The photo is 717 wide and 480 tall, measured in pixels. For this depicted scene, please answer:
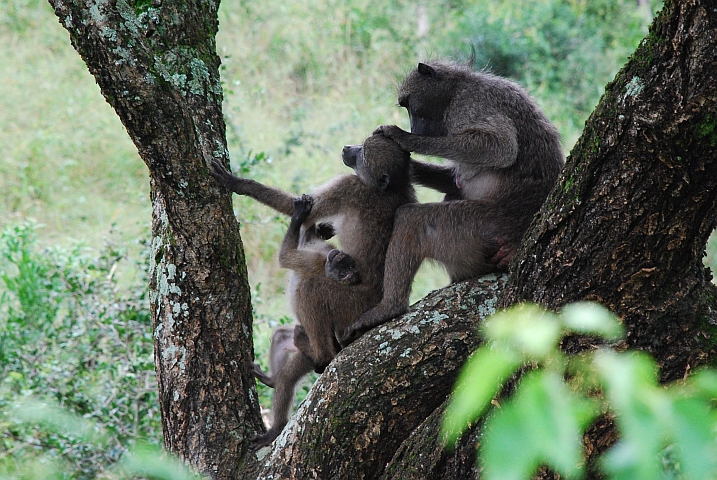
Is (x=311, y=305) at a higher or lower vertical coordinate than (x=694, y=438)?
higher

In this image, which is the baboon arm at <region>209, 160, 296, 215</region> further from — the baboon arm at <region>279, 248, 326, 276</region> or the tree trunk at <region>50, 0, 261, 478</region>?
the baboon arm at <region>279, 248, 326, 276</region>

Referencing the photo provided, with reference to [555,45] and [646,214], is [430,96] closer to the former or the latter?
[646,214]

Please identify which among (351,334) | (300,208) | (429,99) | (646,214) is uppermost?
(429,99)

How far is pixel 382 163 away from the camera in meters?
4.05

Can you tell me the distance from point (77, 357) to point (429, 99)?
3.20 metres

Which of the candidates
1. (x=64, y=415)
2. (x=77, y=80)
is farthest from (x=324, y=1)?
(x=64, y=415)

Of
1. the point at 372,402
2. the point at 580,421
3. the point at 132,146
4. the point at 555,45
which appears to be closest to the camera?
the point at 580,421

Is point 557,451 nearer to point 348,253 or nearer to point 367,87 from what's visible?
point 348,253

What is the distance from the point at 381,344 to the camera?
3271 millimetres

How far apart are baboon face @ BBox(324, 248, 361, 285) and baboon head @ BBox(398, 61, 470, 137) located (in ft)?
2.73

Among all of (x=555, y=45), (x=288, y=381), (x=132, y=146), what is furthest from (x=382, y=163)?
(x=555, y=45)

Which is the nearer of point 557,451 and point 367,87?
point 557,451

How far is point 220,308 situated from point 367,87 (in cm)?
708

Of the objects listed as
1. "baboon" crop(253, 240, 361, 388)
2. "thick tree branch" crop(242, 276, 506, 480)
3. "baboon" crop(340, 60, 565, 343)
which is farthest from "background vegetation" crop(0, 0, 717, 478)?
"thick tree branch" crop(242, 276, 506, 480)
